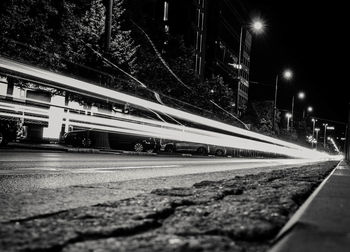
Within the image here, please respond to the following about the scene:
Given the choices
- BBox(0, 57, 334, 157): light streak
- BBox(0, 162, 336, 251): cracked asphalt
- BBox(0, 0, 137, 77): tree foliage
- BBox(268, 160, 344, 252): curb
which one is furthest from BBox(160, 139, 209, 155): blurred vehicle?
BBox(268, 160, 344, 252): curb

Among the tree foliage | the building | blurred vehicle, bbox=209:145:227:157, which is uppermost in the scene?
the building

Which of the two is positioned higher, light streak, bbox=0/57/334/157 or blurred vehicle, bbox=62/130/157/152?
light streak, bbox=0/57/334/157

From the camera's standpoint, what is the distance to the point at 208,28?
75.3 meters

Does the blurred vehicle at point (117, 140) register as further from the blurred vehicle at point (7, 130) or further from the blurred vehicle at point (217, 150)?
the blurred vehicle at point (217, 150)

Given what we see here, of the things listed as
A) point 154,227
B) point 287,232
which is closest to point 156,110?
point 154,227

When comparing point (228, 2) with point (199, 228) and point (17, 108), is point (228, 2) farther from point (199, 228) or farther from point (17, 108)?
point (199, 228)

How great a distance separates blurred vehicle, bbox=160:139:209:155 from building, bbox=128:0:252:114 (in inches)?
347

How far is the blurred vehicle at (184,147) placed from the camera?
32259mm

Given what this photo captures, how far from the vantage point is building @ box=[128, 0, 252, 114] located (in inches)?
2217

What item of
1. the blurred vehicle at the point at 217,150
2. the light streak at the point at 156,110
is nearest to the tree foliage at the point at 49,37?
the light streak at the point at 156,110

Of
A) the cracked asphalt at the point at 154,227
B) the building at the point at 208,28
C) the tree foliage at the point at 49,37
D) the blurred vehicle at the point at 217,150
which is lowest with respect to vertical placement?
the cracked asphalt at the point at 154,227

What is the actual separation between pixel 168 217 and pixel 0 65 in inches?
591

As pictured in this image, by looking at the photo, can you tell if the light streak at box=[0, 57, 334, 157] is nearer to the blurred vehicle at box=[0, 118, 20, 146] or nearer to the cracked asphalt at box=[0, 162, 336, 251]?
the blurred vehicle at box=[0, 118, 20, 146]

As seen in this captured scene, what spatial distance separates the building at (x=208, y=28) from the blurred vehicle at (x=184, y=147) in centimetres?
881
